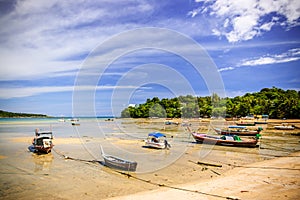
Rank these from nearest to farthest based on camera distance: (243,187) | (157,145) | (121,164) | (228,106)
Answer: (243,187) < (121,164) < (157,145) < (228,106)

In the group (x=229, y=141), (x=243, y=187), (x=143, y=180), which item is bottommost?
(x=143, y=180)

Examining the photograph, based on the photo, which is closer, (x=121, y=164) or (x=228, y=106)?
(x=121, y=164)

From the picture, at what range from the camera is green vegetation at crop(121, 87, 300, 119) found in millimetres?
74500

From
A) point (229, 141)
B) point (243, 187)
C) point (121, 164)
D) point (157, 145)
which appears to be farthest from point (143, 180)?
point (229, 141)

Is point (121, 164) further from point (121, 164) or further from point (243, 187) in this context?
point (243, 187)

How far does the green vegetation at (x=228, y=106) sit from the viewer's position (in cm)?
7450

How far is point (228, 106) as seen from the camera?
89.9 meters

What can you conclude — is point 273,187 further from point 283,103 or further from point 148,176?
point 283,103

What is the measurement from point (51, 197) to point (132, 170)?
6.17 metres

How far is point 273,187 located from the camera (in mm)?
13078

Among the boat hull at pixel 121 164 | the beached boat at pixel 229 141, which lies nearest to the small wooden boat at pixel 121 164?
the boat hull at pixel 121 164

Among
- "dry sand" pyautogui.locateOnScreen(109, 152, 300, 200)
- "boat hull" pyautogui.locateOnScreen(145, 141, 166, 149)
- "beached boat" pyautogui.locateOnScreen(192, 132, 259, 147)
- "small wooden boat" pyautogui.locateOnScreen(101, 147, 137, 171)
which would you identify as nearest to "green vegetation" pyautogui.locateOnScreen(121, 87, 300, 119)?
"beached boat" pyautogui.locateOnScreen(192, 132, 259, 147)

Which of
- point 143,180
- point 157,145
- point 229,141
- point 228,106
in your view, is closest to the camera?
point 143,180

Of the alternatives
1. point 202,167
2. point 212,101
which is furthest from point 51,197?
point 212,101
